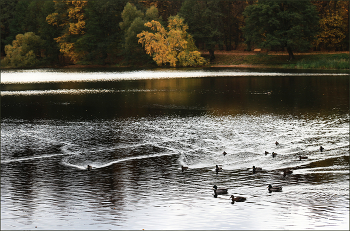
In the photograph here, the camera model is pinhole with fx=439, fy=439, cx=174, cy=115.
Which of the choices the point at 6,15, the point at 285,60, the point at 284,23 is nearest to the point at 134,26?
the point at 284,23

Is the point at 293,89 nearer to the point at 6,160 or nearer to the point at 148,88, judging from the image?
the point at 148,88

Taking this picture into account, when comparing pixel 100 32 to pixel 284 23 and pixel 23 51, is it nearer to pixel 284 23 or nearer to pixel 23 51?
pixel 23 51

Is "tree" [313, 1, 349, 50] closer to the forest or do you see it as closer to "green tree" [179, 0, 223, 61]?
the forest

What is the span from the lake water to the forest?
46.6 meters

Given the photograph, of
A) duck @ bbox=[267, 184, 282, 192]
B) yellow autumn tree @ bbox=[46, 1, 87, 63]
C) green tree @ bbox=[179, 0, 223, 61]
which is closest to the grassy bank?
green tree @ bbox=[179, 0, 223, 61]

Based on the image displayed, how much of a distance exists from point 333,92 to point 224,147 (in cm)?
2658

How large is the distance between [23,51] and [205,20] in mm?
43510

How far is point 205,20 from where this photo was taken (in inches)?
3789

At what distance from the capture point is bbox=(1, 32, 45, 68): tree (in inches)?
4045

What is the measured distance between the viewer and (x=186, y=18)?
320 feet

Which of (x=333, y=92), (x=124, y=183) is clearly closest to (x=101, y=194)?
(x=124, y=183)

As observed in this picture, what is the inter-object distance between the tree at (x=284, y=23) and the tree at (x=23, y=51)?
169 ft

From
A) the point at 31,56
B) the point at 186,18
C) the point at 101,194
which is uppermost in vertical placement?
the point at 186,18

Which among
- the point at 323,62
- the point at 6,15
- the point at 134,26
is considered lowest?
the point at 323,62
